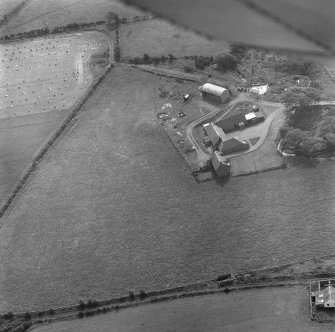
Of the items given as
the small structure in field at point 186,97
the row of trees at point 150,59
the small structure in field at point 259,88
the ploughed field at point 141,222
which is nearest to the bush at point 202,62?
the row of trees at point 150,59

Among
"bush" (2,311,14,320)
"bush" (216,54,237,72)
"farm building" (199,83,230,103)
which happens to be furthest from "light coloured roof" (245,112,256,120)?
"bush" (2,311,14,320)

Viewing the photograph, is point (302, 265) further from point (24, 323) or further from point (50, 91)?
point (50, 91)

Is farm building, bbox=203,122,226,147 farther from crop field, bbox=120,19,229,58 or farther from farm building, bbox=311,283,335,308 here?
farm building, bbox=311,283,335,308

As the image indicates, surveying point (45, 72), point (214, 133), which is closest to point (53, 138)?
point (45, 72)

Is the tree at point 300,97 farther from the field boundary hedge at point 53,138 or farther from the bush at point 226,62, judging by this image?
the field boundary hedge at point 53,138

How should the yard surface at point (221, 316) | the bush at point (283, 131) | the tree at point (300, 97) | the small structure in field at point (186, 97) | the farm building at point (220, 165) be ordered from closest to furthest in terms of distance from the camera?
the yard surface at point (221, 316), the farm building at point (220, 165), the bush at point (283, 131), the tree at point (300, 97), the small structure in field at point (186, 97)
